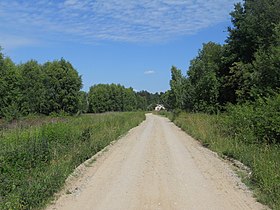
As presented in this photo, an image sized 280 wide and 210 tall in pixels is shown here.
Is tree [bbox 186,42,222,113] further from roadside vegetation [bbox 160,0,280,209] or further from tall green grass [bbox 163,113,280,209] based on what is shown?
tall green grass [bbox 163,113,280,209]

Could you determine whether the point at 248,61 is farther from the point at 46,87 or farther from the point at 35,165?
the point at 46,87

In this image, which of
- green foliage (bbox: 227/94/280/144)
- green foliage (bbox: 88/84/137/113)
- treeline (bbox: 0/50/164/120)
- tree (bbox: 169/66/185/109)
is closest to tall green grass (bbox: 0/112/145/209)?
green foliage (bbox: 227/94/280/144)

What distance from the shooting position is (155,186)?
30.9 feet

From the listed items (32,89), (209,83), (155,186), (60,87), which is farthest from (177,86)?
(155,186)

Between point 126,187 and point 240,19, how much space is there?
2965 cm

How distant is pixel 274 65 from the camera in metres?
22.0

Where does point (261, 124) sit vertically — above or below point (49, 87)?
below

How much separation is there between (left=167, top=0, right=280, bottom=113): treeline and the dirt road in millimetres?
9574

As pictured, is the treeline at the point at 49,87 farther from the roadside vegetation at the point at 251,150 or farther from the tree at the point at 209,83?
the roadside vegetation at the point at 251,150

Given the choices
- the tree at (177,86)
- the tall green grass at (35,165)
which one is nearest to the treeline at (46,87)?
the tree at (177,86)

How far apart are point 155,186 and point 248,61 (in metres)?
27.9

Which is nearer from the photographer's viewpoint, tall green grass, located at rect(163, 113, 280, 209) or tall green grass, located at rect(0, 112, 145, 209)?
tall green grass, located at rect(0, 112, 145, 209)

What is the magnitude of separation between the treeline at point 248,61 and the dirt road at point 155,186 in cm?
957

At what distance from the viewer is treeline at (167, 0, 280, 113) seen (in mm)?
23281
